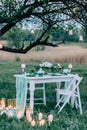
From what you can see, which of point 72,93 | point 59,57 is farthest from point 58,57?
point 72,93

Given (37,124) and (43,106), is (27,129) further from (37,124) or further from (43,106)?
(43,106)

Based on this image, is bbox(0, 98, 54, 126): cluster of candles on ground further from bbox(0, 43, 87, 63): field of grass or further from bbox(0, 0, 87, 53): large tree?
bbox(0, 43, 87, 63): field of grass

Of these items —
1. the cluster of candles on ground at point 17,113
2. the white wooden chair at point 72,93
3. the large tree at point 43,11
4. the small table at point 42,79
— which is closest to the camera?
the cluster of candles on ground at point 17,113

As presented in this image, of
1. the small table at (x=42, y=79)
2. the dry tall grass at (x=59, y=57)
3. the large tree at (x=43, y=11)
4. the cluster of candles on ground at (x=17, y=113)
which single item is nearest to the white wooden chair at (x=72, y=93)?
the small table at (x=42, y=79)

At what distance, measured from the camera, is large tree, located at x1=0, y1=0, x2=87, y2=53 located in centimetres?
974

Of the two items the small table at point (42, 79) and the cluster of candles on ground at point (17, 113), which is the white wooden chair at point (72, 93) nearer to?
the small table at point (42, 79)

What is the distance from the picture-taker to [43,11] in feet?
33.2

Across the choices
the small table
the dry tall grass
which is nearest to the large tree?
the small table

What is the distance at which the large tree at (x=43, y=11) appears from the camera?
9.74m

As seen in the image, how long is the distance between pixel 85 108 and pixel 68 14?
78.6 inches

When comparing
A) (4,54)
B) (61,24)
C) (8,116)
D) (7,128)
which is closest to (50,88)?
(61,24)

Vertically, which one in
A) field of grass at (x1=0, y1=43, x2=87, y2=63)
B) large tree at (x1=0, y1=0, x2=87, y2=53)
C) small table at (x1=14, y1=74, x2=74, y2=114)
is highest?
large tree at (x1=0, y1=0, x2=87, y2=53)

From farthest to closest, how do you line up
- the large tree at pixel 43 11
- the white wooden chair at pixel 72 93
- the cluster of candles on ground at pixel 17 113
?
1. the large tree at pixel 43 11
2. the white wooden chair at pixel 72 93
3. the cluster of candles on ground at pixel 17 113

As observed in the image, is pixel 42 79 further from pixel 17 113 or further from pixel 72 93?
pixel 17 113
